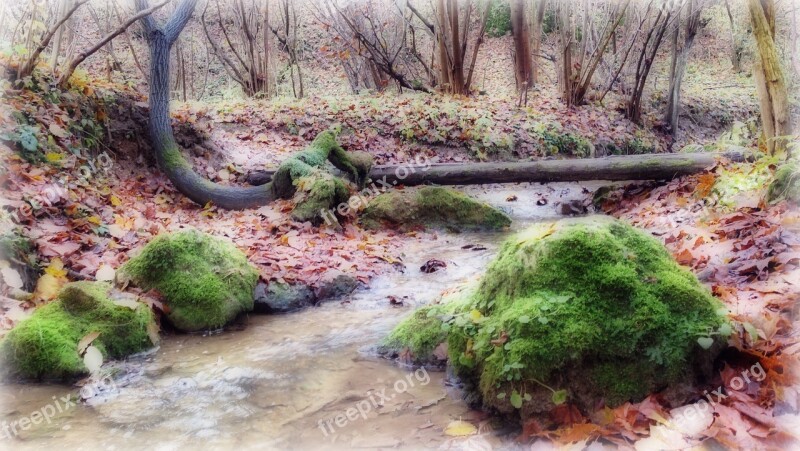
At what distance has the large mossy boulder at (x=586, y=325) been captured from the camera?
2.60 metres

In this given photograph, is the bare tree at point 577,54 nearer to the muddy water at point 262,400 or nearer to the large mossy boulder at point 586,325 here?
the muddy water at point 262,400

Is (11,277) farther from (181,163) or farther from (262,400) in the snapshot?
(181,163)

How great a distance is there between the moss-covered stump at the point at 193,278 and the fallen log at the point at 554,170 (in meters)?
4.00

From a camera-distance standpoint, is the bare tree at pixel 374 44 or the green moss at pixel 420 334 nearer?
the green moss at pixel 420 334

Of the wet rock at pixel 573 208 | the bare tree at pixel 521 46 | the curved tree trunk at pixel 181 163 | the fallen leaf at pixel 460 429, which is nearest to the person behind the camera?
the fallen leaf at pixel 460 429

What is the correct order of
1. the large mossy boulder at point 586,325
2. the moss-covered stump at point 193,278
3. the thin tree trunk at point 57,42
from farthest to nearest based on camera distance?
the thin tree trunk at point 57,42 < the moss-covered stump at point 193,278 < the large mossy boulder at point 586,325

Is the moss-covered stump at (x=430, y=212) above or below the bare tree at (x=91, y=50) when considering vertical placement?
below

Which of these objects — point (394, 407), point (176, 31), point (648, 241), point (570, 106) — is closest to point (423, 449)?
point (394, 407)

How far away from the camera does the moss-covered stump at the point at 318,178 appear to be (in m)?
7.16

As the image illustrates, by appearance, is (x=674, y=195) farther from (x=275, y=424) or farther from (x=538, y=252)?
(x=275, y=424)
